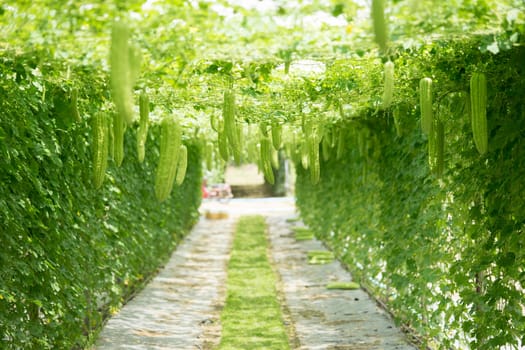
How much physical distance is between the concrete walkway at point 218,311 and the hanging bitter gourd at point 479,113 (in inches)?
126

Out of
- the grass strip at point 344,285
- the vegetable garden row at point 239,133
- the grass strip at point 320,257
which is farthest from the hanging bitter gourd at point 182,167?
the grass strip at point 320,257

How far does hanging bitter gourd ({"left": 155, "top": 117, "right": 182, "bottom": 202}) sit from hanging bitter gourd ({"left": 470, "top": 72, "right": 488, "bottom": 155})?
65.2 inches

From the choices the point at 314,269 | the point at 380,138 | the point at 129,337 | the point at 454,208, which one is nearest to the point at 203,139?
the point at 314,269

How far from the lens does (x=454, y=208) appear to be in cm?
561

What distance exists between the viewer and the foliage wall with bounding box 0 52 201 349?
4.60 metres

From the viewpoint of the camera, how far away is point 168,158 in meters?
4.31

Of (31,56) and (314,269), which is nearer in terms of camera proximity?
(31,56)

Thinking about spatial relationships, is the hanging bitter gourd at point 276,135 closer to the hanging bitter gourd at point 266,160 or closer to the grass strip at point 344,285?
the hanging bitter gourd at point 266,160

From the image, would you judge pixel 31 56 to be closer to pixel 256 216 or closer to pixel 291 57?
pixel 291 57

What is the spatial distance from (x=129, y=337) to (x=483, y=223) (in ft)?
12.4

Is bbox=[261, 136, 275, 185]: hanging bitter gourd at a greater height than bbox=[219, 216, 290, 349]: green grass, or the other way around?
bbox=[261, 136, 275, 185]: hanging bitter gourd

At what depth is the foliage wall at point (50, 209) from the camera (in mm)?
4598

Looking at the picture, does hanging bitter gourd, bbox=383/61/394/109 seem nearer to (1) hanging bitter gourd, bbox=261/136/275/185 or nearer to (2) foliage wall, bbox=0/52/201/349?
(2) foliage wall, bbox=0/52/201/349

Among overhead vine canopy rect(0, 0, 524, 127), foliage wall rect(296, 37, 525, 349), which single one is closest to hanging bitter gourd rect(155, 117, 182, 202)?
overhead vine canopy rect(0, 0, 524, 127)
